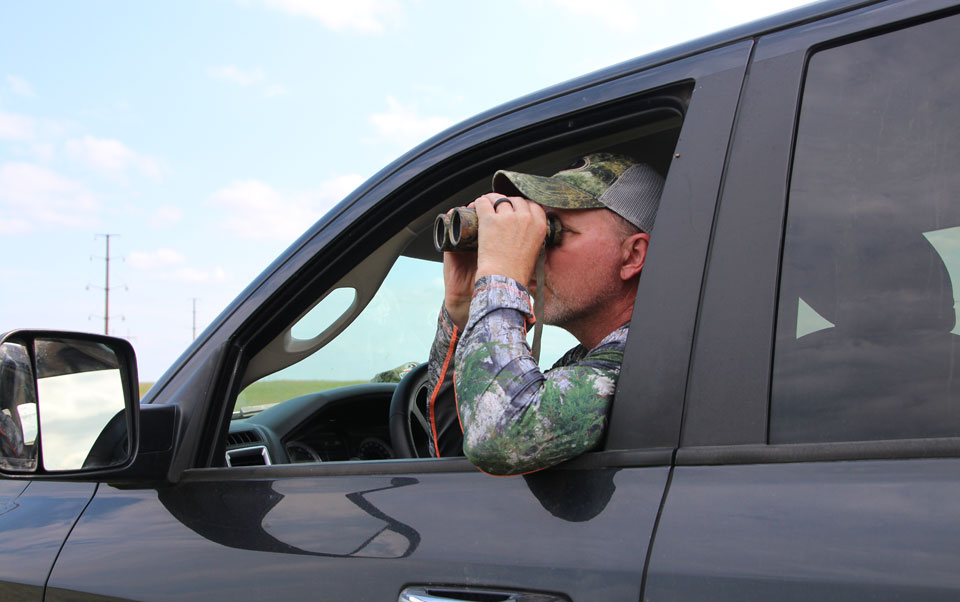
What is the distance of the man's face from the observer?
1.74m

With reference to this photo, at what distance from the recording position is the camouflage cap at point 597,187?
1681mm

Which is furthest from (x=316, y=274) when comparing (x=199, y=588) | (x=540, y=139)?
(x=199, y=588)

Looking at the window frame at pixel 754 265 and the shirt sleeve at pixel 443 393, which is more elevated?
the window frame at pixel 754 265

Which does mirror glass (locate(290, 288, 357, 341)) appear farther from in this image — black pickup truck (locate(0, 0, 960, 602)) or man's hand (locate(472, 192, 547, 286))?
man's hand (locate(472, 192, 547, 286))

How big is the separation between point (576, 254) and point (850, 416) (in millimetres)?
770

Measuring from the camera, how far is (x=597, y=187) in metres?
1.74

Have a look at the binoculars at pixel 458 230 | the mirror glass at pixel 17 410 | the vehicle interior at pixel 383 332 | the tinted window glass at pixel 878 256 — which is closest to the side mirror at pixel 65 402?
the mirror glass at pixel 17 410

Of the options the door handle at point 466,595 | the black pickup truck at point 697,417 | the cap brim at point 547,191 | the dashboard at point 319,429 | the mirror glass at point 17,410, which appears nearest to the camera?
the black pickup truck at point 697,417

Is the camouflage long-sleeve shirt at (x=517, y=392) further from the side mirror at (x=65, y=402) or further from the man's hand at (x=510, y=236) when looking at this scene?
the side mirror at (x=65, y=402)

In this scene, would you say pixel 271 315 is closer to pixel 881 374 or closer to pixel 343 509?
pixel 343 509

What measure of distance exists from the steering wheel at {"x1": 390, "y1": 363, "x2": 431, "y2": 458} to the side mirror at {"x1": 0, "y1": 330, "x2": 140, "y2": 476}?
781mm

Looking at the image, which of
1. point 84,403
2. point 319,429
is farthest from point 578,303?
point 319,429

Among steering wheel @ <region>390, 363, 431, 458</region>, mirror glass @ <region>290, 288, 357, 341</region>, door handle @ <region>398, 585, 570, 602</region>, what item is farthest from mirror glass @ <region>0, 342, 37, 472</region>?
steering wheel @ <region>390, 363, 431, 458</region>

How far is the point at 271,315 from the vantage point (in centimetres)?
181
